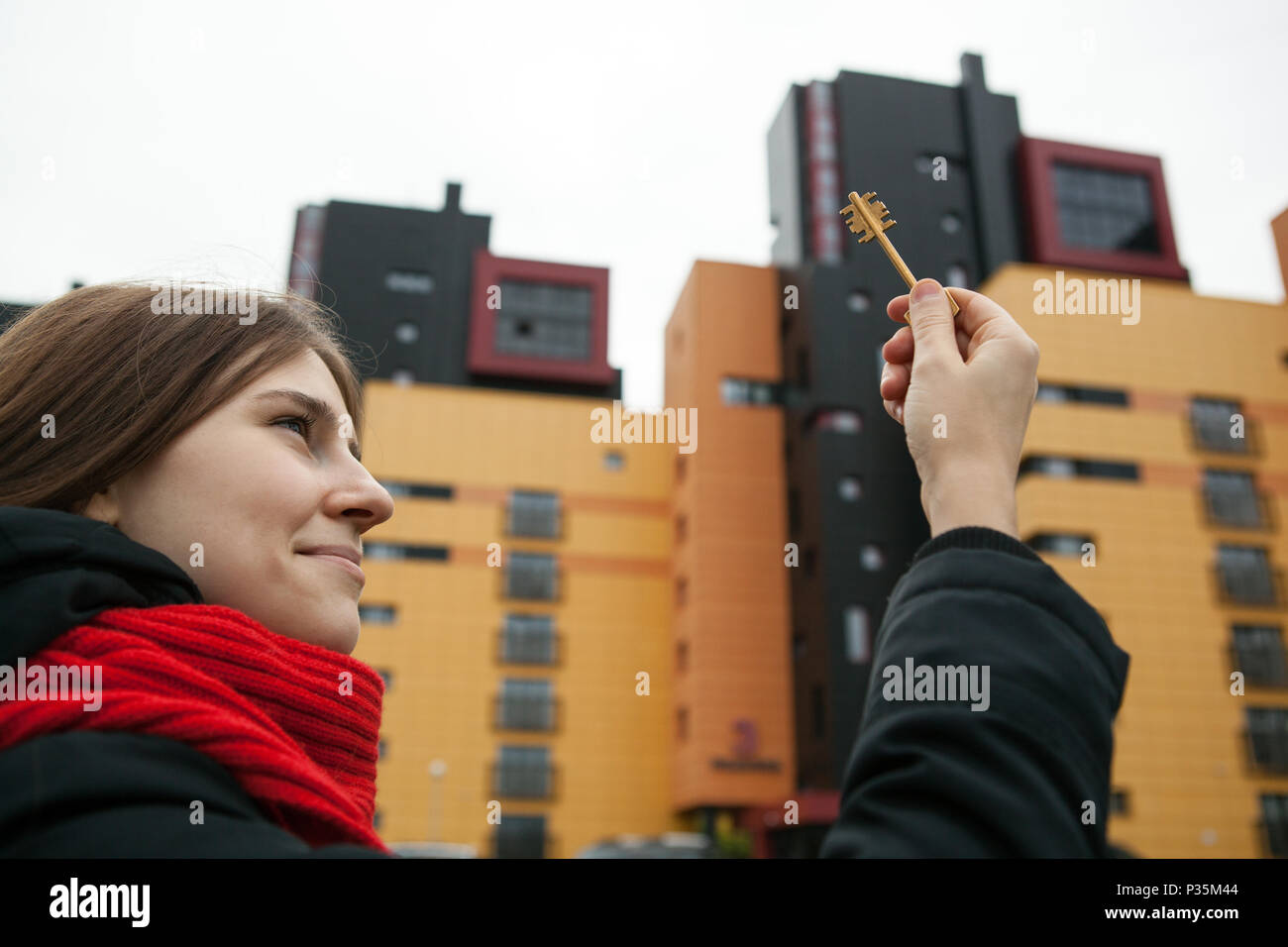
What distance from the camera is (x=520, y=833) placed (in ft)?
54.0

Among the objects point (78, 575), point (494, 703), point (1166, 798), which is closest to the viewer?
point (78, 575)

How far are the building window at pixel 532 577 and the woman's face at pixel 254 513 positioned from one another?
17.4 metres

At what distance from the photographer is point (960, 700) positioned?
1.49ft

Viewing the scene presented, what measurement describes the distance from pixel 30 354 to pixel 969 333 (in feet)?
2.49

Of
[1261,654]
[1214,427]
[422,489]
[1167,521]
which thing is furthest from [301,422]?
[422,489]

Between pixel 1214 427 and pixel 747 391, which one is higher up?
pixel 747 391

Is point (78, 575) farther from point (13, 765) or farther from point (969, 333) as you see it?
point (969, 333)

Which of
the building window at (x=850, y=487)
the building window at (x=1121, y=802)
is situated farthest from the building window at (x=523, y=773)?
the building window at (x=1121, y=802)

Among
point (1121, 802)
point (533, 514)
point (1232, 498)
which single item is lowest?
point (1121, 802)

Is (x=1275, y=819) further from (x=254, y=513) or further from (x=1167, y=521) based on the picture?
(x=254, y=513)

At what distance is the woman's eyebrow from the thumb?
0.49m

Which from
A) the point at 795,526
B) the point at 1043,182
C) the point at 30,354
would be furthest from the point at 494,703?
the point at 30,354

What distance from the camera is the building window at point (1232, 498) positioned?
46.5 feet

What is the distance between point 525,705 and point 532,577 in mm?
2461
